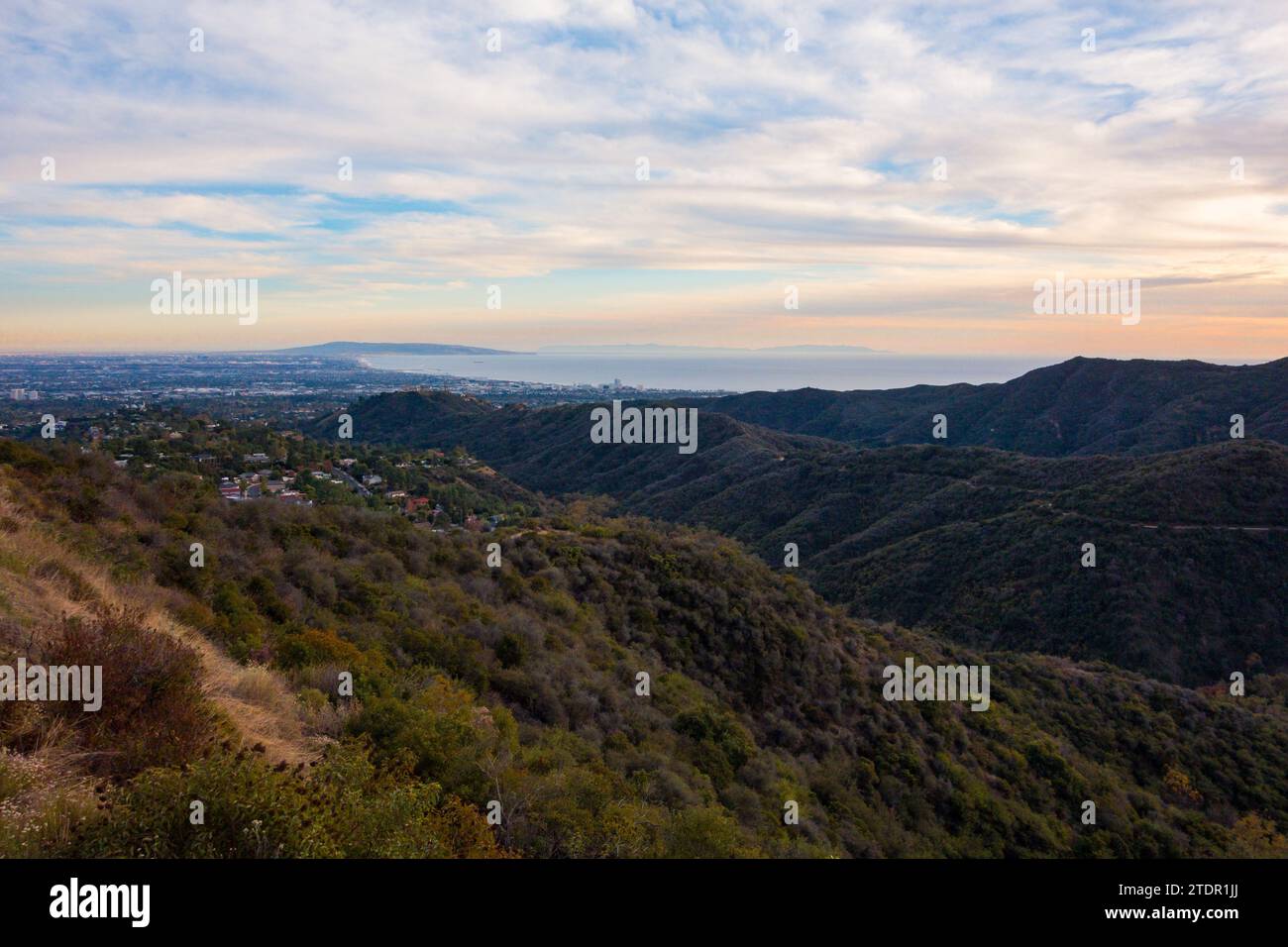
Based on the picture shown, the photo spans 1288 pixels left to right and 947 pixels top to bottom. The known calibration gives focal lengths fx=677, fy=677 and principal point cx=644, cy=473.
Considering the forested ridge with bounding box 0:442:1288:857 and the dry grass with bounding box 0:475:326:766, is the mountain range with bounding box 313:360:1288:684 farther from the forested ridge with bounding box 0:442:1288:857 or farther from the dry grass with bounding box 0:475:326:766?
the dry grass with bounding box 0:475:326:766

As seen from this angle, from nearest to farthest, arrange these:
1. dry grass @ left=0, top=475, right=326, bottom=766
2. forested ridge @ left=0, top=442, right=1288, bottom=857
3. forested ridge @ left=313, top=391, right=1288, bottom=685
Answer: forested ridge @ left=0, top=442, right=1288, bottom=857, dry grass @ left=0, top=475, right=326, bottom=766, forested ridge @ left=313, top=391, right=1288, bottom=685

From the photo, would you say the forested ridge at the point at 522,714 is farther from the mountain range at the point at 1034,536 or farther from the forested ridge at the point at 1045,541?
the mountain range at the point at 1034,536

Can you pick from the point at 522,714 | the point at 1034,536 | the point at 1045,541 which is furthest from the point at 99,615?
the point at 1034,536

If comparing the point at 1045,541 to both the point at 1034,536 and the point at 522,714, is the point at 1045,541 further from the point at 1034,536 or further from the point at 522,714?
the point at 522,714

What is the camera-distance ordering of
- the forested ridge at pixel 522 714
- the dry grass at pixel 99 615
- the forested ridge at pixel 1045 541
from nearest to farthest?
the forested ridge at pixel 522 714
the dry grass at pixel 99 615
the forested ridge at pixel 1045 541

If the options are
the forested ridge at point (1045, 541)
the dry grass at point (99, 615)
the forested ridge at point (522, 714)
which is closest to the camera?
the forested ridge at point (522, 714)

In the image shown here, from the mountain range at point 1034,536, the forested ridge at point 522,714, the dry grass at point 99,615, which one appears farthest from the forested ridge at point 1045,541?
the dry grass at point 99,615

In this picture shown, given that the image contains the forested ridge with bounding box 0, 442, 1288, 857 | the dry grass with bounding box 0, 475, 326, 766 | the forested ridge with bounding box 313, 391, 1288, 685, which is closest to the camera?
A: the forested ridge with bounding box 0, 442, 1288, 857

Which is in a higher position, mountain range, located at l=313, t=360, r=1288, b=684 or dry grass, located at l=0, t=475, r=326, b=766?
dry grass, located at l=0, t=475, r=326, b=766

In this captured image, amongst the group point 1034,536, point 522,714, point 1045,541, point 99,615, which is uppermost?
point 99,615

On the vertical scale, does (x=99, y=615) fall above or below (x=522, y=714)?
above

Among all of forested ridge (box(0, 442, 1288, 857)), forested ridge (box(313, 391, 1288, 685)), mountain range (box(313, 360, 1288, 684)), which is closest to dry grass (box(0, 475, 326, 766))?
forested ridge (box(0, 442, 1288, 857))
